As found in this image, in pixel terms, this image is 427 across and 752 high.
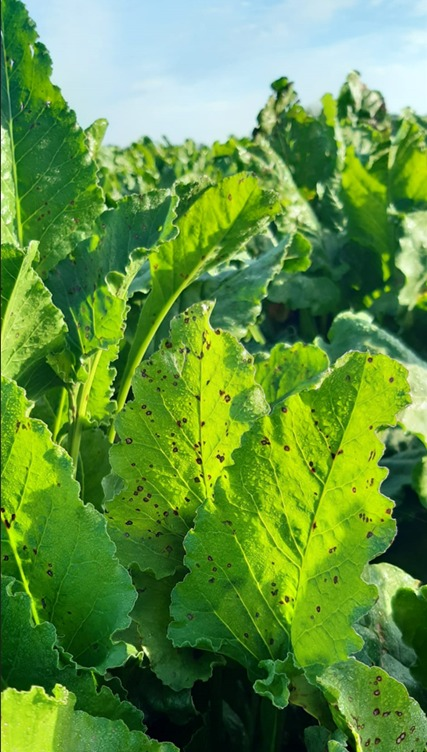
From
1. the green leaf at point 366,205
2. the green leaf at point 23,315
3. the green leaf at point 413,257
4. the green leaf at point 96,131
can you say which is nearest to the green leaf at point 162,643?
the green leaf at point 23,315

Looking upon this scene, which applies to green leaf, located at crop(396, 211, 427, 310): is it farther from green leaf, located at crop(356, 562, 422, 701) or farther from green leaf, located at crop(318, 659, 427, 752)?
green leaf, located at crop(318, 659, 427, 752)

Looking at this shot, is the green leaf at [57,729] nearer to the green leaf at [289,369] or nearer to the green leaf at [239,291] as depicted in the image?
the green leaf at [289,369]

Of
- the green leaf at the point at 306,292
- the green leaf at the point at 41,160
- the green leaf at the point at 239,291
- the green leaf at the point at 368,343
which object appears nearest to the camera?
the green leaf at the point at 41,160

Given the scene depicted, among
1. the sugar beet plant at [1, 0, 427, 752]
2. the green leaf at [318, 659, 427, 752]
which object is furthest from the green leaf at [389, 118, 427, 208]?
the green leaf at [318, 659, 427, 752]

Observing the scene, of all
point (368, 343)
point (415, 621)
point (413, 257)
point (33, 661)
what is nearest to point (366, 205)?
point (413, 257)

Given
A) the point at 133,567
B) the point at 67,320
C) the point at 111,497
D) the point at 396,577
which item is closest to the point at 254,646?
the point at 133,567

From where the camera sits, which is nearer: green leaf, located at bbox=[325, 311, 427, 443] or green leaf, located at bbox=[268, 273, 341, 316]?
green leaf, located at bbox=[325, 311, 427, 443]

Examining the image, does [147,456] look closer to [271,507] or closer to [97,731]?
[271,507]
